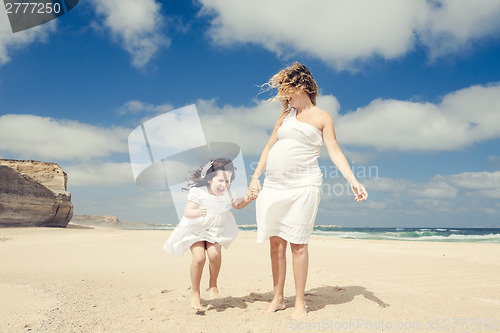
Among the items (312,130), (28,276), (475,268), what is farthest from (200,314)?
(475,268)

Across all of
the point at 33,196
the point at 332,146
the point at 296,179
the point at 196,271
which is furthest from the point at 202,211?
the point at 33,196

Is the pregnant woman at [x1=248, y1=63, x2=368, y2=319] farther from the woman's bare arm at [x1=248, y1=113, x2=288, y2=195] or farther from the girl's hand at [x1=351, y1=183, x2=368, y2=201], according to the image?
the woman's bare arm at [x1=248, y1=113, x2=288, y2=195]

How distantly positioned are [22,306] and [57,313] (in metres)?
0.49

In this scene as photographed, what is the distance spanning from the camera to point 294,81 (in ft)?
11.1

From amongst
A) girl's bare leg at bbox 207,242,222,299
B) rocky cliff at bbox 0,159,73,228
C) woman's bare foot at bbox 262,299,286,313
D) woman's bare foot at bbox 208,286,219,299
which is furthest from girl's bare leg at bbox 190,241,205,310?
rocky cliff at bbox 0,159,73,228

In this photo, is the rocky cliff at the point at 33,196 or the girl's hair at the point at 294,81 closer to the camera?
the girl's hair at the point at 294,81

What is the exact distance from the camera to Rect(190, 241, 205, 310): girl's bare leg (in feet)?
11.4

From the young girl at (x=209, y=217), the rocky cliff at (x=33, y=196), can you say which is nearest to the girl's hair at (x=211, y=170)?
the young girl at (x=209, y=217)

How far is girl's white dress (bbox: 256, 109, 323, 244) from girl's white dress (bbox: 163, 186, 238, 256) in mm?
601

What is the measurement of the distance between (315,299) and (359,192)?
1.51 metres

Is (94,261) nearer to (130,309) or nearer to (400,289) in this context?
(130,309)

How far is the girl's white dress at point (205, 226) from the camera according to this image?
3.73 meters

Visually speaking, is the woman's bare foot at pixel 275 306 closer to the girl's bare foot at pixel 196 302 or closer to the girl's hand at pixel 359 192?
the girl's bare foot at pixel 196 302

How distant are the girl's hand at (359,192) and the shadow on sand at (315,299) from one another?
1.21m
